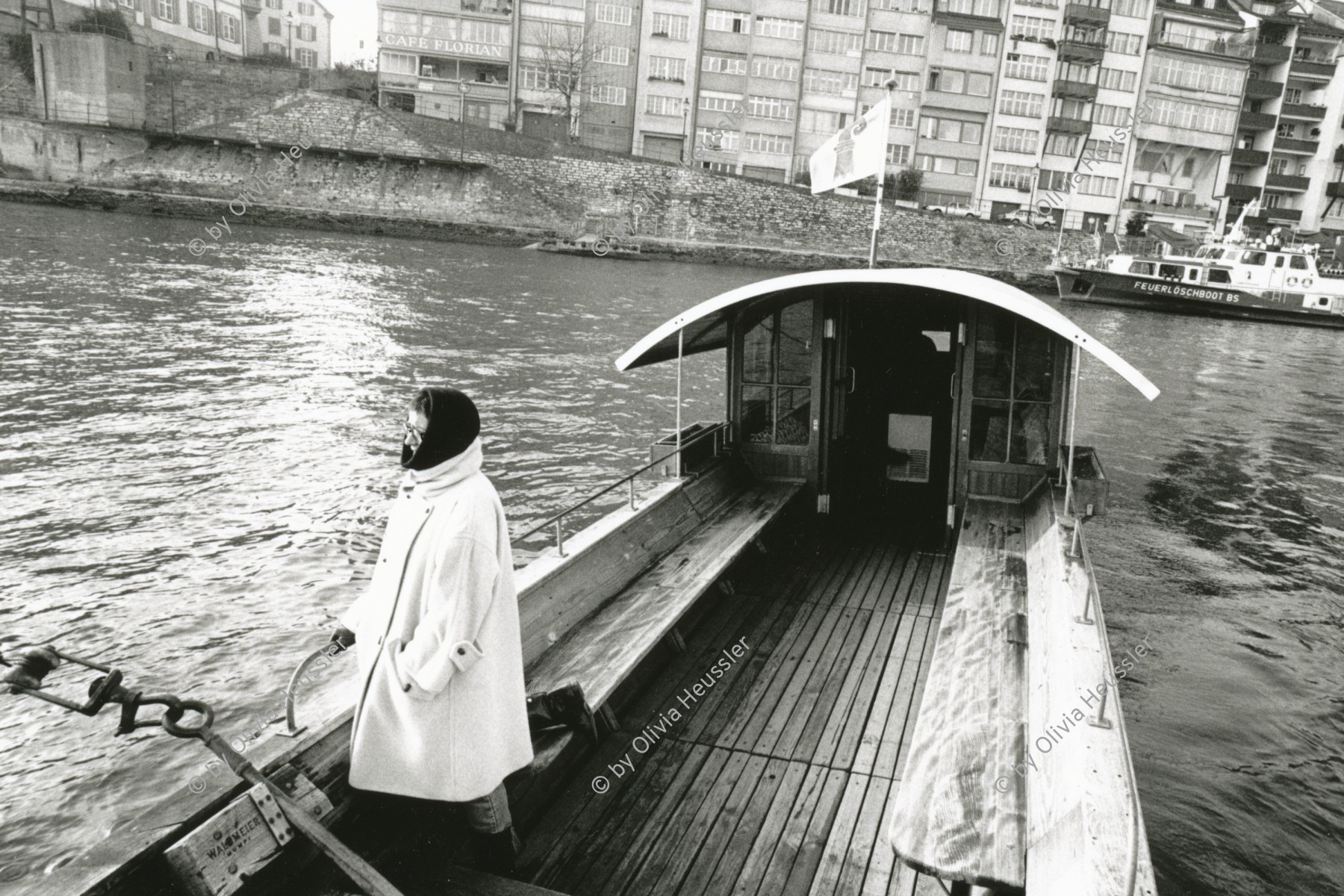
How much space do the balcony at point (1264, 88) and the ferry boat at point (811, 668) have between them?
6743 centimetres

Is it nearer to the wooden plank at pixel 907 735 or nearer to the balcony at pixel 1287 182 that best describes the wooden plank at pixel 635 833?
the wooden plank at pixel 907 735

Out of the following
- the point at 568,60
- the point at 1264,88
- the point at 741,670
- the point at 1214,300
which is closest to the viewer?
the point at 741,670

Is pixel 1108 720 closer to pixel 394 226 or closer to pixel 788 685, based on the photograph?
pixel 788 685

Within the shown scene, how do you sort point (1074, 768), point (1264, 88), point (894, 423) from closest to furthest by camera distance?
1. point (1074, 768)
2. point (894, 423)
3. point (1264, 88)

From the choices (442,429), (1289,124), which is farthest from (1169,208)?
(442,429)

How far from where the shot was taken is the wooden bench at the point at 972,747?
12.0 ft

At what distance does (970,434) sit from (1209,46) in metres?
65.2

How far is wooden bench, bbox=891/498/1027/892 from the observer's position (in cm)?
365

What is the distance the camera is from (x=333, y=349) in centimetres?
2005

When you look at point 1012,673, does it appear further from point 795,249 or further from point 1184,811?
point 795,249

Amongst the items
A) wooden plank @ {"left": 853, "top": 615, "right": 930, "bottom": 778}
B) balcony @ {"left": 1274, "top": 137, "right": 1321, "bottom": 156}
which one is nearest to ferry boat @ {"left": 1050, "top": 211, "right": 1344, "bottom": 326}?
balcony @ {"left": 1274, "top": 137, "right": 1321, "bottom": 156}

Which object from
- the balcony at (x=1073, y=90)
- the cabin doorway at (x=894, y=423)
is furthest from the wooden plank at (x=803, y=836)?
the balcony at (x=1073, y=90)

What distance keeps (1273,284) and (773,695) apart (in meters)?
43.9

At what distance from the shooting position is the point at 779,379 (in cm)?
870
